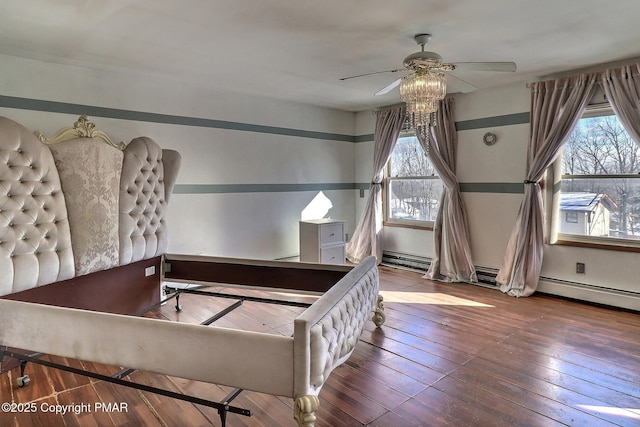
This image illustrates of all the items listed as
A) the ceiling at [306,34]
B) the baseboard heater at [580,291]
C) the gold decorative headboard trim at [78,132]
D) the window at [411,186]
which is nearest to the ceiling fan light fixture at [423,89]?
the ceiling at [306,34]

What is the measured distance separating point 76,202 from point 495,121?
457 cm

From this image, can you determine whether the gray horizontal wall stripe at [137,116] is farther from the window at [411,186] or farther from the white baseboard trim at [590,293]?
the white baseboard trim at [590,293]

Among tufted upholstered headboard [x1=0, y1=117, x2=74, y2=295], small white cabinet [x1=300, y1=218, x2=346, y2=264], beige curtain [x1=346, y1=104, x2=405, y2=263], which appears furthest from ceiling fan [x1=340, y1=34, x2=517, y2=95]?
tufted upholstered headboard [x1=0, y1=117, x2=74, y2=295]

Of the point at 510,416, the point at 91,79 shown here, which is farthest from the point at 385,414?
the point at 91,79

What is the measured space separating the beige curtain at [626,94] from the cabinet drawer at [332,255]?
3449 mm

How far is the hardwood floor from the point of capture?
213cm

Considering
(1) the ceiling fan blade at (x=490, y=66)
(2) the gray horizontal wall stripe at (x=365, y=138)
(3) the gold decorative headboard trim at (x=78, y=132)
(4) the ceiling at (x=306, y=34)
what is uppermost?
(4) the ceiling at (x=306, y=34)

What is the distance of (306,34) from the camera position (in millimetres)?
2895

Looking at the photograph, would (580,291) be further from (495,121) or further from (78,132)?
(78,132)

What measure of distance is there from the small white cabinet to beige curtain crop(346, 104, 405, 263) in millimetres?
712

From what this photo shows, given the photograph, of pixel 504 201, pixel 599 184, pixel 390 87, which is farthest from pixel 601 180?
pixel 390 87

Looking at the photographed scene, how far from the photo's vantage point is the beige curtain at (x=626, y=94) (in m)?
3.50

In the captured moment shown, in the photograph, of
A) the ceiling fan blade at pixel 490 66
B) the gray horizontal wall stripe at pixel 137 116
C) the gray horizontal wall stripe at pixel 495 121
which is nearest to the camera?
the ceiling fan blade at pixel 490 66

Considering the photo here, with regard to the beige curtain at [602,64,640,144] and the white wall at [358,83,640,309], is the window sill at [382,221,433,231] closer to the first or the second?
the white wall at [358,83,640,309]
